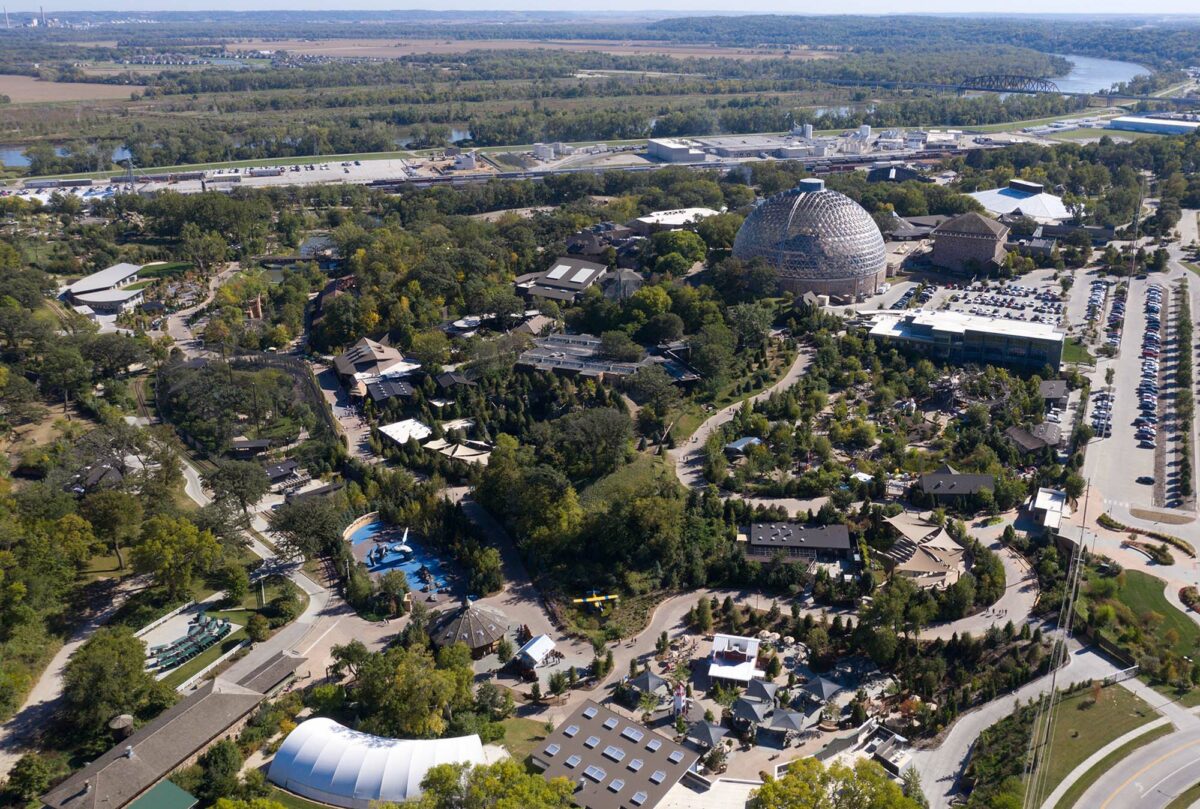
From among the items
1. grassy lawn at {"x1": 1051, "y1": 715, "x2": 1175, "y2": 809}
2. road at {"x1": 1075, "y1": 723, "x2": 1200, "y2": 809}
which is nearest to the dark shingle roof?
grassy lawn at {"x1": 1051, "y1": 715, "x2": 1175, "y2": 809}

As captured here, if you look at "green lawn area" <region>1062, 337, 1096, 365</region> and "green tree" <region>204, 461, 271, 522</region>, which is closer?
"green tree" <region>204, 461, 271, 522</region>

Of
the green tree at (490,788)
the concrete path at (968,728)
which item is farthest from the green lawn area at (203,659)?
the concrete path at (968,728)

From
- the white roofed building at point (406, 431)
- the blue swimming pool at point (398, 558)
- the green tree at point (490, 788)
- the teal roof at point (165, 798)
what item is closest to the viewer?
the green tree at point (490, 788)

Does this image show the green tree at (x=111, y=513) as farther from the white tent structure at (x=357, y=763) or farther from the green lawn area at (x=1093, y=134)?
the green lawn area at (x=1093, y=134)

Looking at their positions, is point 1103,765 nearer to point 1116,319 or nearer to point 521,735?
point 521,735

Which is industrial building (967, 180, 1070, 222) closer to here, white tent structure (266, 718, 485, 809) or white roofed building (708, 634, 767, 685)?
white roofed building (708, 634, 767, 685)

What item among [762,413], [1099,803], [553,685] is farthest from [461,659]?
[762,413]

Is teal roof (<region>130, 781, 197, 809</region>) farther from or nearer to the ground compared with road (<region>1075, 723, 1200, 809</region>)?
farther from the ground
